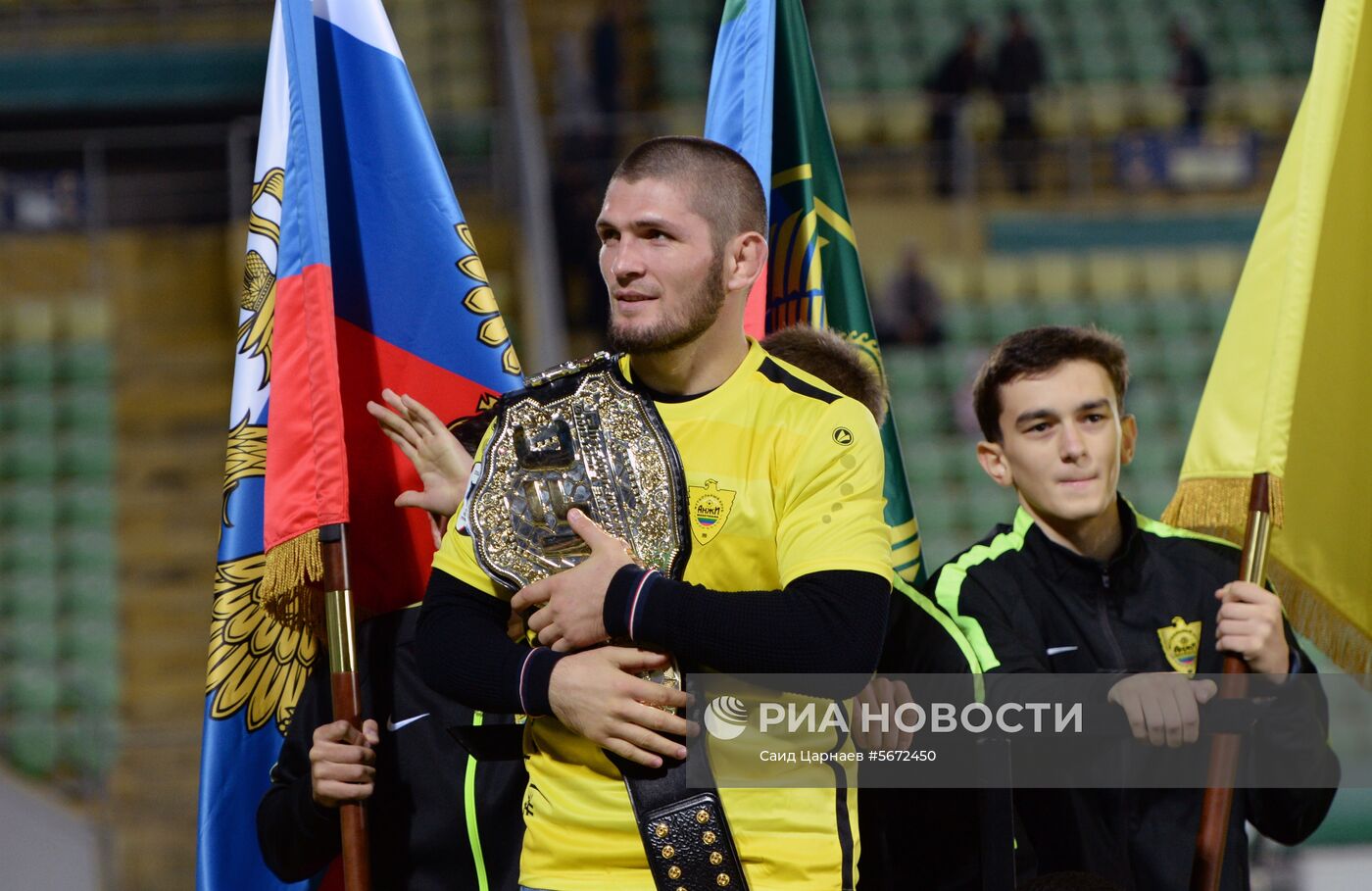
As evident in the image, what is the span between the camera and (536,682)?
6.11 ft

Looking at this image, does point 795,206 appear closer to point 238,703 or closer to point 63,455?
point 238,703

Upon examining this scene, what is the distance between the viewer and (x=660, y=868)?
6.03ft

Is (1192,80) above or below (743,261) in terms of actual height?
above

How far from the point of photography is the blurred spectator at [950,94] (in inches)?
346

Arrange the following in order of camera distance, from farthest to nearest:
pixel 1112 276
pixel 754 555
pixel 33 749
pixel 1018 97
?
pixel 1018 97
pixel 1112 276
pixel 33 749
pixel 754 555

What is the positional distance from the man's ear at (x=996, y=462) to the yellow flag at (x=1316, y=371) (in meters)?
0.27

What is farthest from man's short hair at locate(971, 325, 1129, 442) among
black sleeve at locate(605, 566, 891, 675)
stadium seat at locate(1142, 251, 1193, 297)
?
stadium seat at locate(1142, 251, 1193, 297)

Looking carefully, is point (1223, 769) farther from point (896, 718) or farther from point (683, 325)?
point (683, 325)

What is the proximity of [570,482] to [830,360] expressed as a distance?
0.63 m

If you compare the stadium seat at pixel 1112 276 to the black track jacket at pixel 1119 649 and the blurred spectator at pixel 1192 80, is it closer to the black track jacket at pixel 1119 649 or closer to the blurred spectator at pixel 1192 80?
the blurred spectator at pixel 1192 80

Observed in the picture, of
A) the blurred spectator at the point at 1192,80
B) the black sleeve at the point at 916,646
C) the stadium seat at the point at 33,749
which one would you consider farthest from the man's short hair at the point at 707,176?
the blurred spectator at the point at 1192,80

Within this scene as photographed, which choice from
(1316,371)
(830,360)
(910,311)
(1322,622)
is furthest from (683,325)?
(910,311)

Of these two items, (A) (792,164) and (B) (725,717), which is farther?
(A) (792,164)

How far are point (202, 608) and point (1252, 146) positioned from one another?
5491 mm
